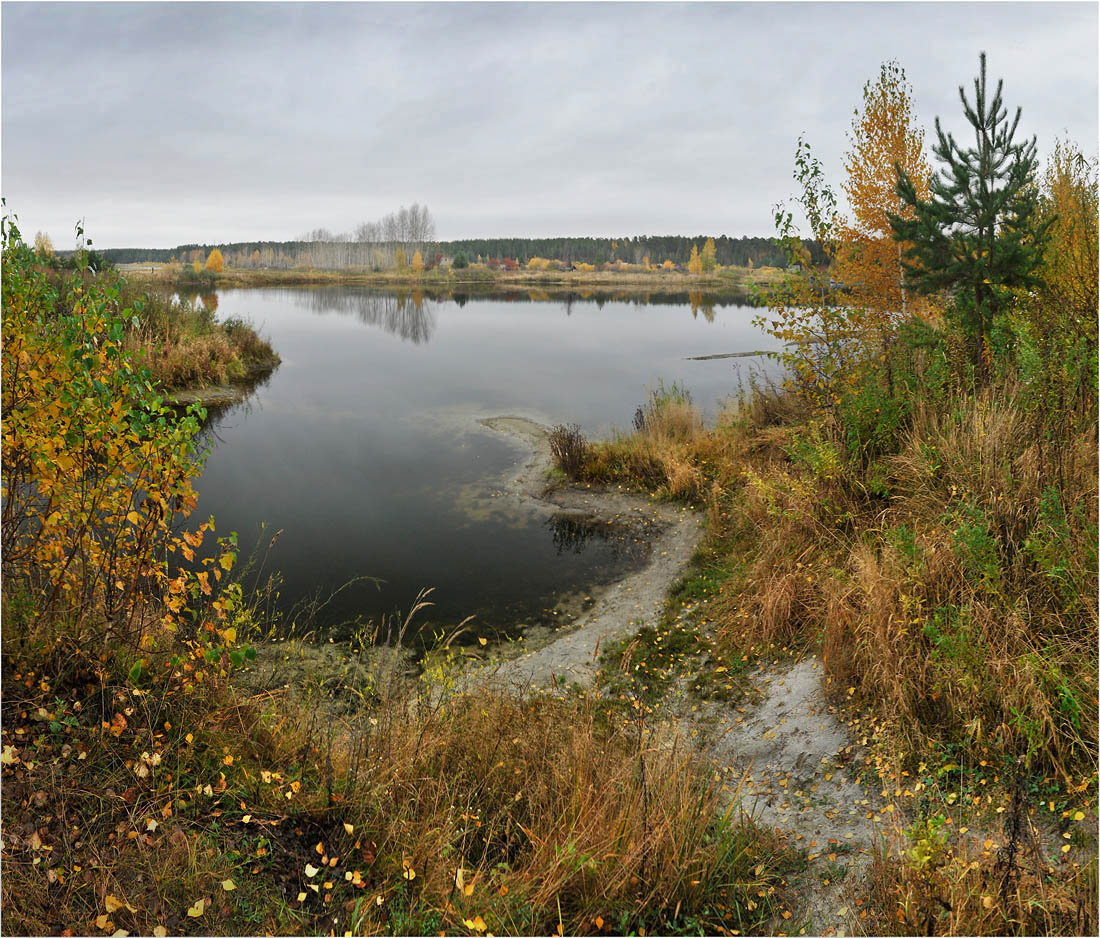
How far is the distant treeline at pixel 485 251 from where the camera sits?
133 m

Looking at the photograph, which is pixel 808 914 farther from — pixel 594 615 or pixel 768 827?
pixel 594 615

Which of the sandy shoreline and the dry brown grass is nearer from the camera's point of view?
the dry brown grass

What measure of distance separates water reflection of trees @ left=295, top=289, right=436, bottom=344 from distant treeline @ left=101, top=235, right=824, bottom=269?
55326 millimetres

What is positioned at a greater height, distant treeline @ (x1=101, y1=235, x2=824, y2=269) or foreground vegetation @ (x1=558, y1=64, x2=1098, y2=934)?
distant treeline @ (x1=101, y1=235, x2=824, y2=269)

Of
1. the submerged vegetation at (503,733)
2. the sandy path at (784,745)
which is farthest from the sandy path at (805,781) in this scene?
the submerged vegetation at (503,733)

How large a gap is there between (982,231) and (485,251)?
160 meters

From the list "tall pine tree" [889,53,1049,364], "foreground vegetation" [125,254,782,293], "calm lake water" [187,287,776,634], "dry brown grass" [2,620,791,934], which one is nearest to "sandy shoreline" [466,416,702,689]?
"calm lake water" [187,287,776,634]

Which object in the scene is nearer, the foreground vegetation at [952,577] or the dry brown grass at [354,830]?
the dry brown grass at [354,830]

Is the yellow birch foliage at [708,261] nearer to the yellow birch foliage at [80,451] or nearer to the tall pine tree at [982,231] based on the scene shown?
the tall pine tree at [982,231]

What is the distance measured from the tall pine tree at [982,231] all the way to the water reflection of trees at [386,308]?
2946 cm

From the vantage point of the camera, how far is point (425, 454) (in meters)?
15.9

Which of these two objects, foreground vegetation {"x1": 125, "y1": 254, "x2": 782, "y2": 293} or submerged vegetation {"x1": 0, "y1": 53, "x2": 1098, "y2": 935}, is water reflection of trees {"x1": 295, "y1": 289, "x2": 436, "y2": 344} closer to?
foreground vegetation {"x1": 125, "y1": 254, "x2": 782, "y2": 293}

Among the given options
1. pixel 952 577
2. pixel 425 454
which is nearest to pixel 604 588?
pixel 952 577

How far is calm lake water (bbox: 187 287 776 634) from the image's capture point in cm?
937
